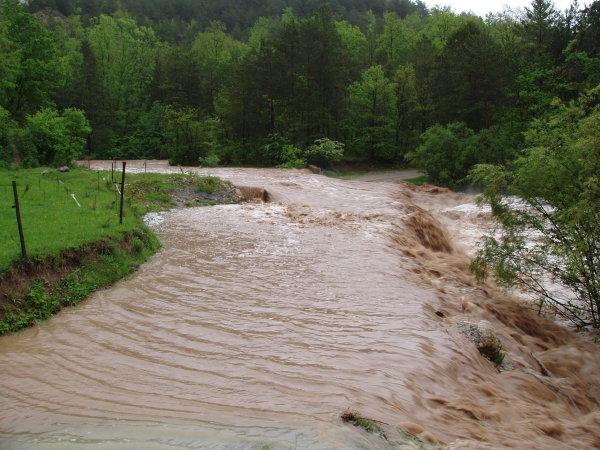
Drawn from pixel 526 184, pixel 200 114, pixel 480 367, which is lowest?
pixel 480 367

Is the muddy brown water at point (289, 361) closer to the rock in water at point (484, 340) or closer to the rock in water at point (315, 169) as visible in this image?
the rock in water at point (484, 340)

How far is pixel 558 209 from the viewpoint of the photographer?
37.2 feet

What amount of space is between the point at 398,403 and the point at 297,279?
5931mm

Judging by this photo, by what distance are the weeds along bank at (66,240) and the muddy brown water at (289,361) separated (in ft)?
1.69

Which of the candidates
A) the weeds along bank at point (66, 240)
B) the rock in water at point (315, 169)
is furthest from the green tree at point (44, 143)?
the rock in water at point (315, 169)

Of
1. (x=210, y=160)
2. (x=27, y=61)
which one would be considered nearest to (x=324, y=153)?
(x=210, y=160)

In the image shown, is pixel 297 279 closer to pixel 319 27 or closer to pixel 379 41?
pixel 319 27

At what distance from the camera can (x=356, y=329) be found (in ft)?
28.8

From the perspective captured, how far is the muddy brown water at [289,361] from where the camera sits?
5.42m

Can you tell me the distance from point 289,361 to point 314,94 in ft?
121

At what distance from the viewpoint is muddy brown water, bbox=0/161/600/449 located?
542 cm

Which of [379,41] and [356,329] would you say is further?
[379,41]

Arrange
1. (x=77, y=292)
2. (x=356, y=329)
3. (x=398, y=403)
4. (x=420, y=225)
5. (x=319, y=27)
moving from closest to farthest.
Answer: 1. (x=398, y=403)
2. (x=356, y=329)
3. (x=77, y=292)
4. (x=420, y=225)
5. (x=319, y=27)

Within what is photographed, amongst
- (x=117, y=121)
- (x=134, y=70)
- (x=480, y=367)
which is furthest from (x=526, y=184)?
(x=134, y=70)
